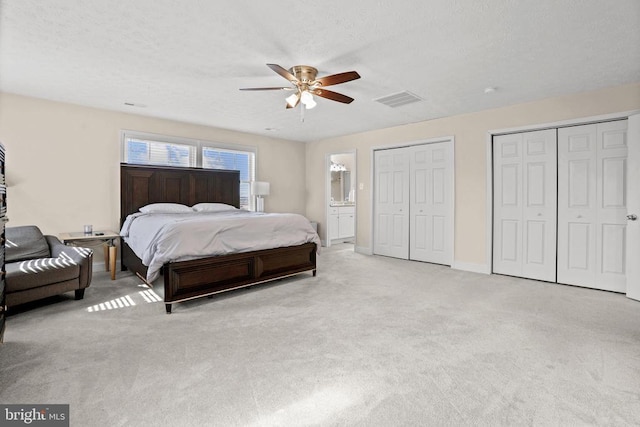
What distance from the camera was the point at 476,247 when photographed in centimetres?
469

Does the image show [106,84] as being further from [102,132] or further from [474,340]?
[474,340]

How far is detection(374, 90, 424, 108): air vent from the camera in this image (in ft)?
12.9

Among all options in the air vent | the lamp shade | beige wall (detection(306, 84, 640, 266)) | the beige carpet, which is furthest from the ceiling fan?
the lamp shade

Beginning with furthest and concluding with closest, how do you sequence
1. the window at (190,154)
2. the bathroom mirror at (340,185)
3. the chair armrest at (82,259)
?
the bathroom mirror at (340,185), the window at (190,154), the chair armrest at (82,259)

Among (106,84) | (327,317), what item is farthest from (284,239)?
(106,84)

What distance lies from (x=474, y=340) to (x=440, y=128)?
11.8 ft

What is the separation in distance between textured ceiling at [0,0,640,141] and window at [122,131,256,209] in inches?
34.3

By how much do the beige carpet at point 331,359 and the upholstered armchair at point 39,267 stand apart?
0.19 meters

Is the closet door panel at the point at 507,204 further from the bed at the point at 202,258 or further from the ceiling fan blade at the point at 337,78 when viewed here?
the ceiling fan blade at the point at 337,78

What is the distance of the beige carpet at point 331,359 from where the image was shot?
1622mm

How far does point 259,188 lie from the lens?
602cm

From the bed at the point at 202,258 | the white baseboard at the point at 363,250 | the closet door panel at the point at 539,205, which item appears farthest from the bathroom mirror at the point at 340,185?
the closet door panel at the point at 539,205

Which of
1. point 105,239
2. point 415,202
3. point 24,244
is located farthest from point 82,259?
point 415,202

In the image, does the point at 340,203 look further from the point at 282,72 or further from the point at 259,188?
the point at 282,72
